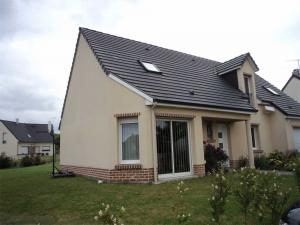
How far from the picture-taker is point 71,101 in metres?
17.9

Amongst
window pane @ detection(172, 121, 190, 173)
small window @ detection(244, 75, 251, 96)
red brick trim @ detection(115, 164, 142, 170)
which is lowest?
red brick trim @ detection(115, 164, 142, 170)

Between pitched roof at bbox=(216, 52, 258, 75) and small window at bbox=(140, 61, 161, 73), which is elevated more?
pitched roof at bbox=(216, 52, 258, 75)

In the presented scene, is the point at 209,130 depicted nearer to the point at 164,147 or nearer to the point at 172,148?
the point at 172,148

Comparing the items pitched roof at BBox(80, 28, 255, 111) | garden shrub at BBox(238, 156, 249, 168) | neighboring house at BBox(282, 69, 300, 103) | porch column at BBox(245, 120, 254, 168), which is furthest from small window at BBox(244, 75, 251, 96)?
neighboring house at BBox(282, 69, 300, 103)

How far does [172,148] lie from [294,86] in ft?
79.4

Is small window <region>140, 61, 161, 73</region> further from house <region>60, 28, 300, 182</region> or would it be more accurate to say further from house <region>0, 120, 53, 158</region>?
house <region>0, 120, 53, 158</region>

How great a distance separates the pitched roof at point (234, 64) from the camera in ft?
63.5

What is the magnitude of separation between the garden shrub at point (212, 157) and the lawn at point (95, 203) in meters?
3.01

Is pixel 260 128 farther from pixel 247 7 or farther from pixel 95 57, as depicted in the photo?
pixel 95 57

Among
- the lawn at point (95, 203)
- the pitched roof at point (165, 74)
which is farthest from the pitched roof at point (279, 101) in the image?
the lawn at point (95, 203)

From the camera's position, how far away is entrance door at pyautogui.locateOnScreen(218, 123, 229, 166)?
17.3m

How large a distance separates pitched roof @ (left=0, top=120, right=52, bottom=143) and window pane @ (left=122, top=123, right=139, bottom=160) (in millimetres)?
52464

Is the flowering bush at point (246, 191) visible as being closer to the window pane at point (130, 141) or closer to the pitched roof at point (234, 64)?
the window pane at point (130, 141)

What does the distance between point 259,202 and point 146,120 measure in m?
7.86
